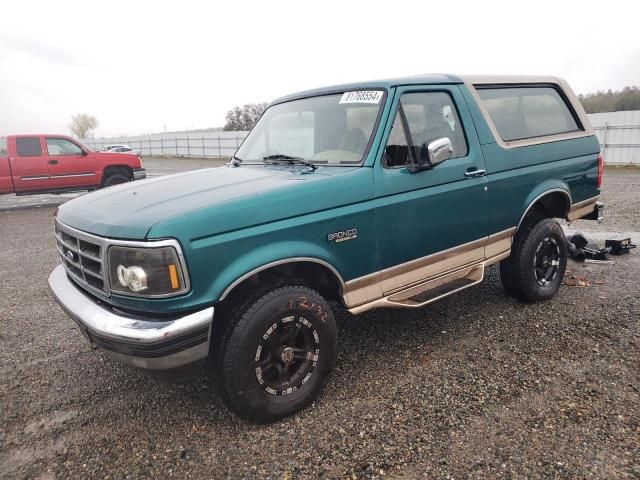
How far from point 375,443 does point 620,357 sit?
205 centimetres

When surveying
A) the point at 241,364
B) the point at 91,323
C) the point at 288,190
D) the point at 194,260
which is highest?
the point at 288,190

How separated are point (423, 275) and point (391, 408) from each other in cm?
102

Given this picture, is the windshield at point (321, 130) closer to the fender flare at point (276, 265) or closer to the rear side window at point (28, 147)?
the fender flare at point (276, 265)

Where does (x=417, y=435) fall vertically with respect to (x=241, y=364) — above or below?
below

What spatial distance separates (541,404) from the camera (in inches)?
112

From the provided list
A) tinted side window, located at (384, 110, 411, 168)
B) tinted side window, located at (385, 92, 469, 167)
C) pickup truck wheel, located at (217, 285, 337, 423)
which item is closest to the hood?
tinted side window, located at (384, 110, 411, 168)

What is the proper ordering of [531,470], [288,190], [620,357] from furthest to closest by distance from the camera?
[620,357]
[288,190]
[531,470]

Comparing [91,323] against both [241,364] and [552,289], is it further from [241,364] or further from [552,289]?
[552,289]

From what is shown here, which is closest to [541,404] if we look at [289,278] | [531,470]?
[531,470]

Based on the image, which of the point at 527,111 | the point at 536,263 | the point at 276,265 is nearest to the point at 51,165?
the point at 276,265

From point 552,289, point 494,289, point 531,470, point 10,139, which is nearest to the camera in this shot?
point 531,470

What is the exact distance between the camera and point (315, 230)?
279cm

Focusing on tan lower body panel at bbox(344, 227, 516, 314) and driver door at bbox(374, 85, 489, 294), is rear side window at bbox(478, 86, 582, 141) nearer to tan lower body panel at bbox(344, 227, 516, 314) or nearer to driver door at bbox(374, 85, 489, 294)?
driver door at bbox(374, 85, 489, 294)

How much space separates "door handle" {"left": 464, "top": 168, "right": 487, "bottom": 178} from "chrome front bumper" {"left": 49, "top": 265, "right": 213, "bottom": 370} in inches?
87.5
